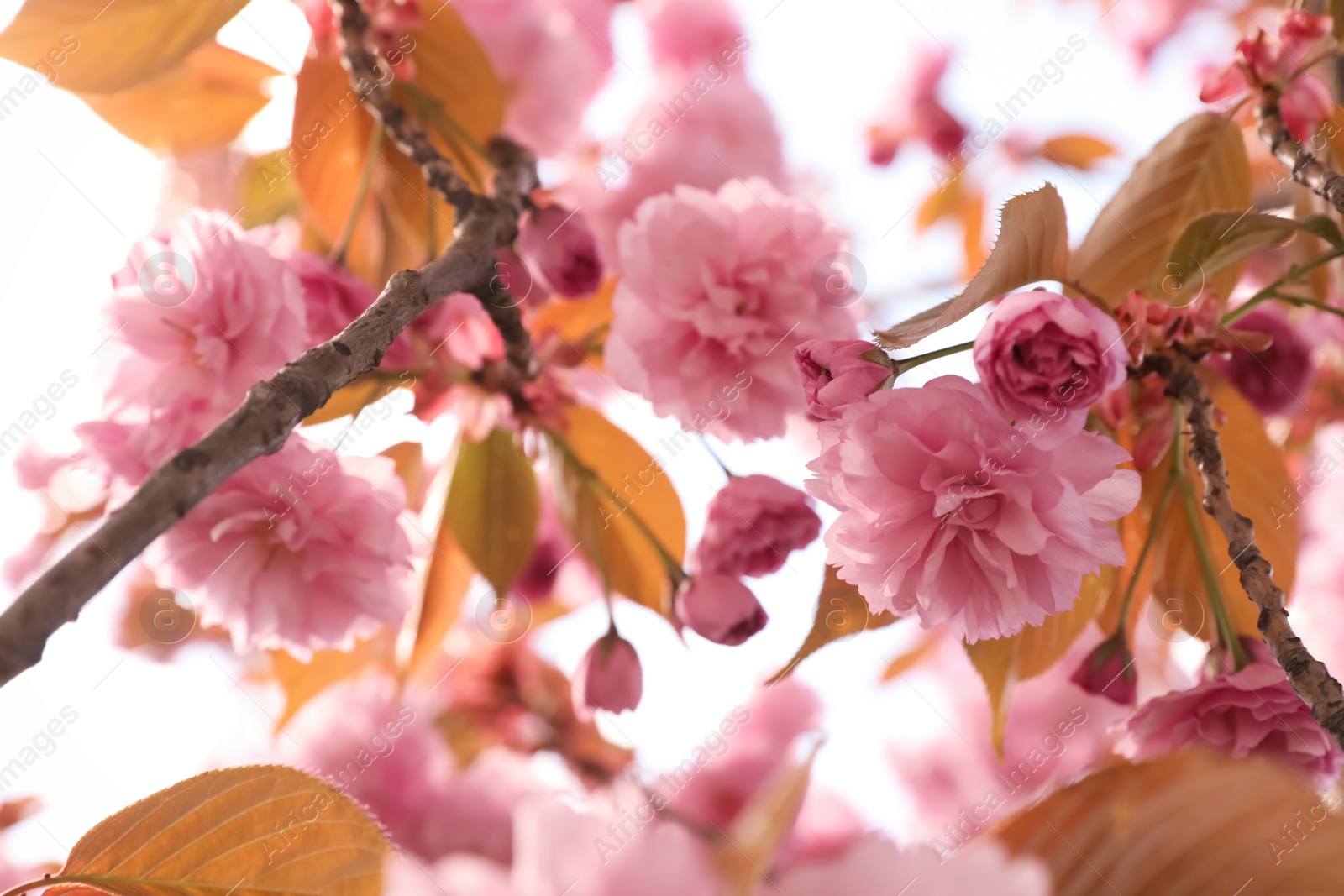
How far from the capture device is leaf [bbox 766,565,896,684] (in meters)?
0.55

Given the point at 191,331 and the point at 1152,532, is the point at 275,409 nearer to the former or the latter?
the point at 191,331

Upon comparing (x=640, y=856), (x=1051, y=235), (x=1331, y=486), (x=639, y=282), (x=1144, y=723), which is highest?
(x=639, y=282)

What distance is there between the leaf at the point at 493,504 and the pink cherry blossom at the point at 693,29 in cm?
67

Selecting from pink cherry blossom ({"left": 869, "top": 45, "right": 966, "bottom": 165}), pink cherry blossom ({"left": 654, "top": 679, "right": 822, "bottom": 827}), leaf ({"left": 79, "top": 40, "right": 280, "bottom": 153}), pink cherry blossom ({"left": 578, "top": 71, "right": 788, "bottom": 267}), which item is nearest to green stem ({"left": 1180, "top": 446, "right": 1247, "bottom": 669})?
pink cherry blossom ({"left": 578, "top": 71, "right": 788, "bottom": 267})

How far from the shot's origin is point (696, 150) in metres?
0.94

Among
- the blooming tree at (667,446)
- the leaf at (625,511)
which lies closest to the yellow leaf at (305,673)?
the blooming tree at (667,446)

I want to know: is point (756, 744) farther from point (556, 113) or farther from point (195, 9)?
point (195, 9)

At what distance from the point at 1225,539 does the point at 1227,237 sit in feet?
0.72

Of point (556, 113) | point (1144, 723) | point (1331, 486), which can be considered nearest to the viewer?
point (1144, 723)

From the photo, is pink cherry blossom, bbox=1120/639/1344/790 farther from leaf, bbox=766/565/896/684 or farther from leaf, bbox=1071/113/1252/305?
leaf, bbox=1071/113/1252/305

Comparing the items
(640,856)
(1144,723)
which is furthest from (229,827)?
(1144,723)

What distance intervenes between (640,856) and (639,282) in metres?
0.47

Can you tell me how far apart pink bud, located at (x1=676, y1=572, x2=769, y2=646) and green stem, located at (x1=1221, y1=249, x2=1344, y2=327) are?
1.38 feet

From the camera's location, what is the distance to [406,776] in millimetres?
1166
